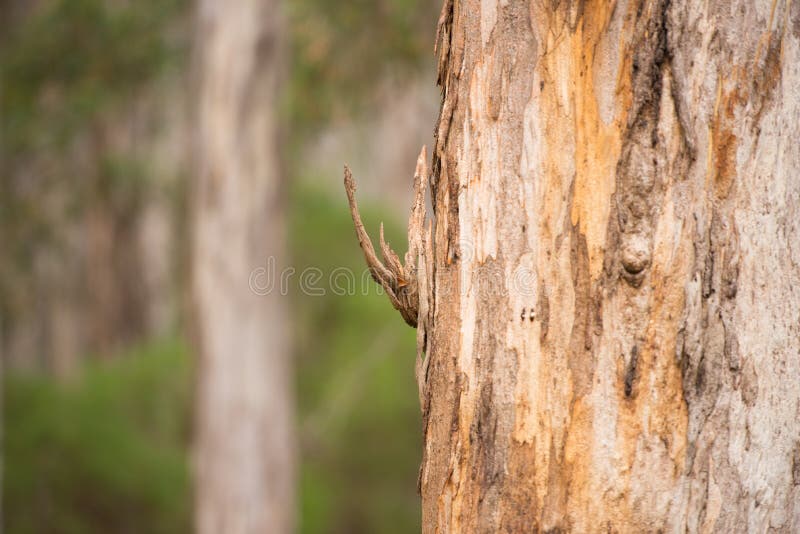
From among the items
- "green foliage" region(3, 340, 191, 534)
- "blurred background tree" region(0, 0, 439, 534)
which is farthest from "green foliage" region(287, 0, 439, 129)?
"green foliage" region(3, 340, 191, 534)

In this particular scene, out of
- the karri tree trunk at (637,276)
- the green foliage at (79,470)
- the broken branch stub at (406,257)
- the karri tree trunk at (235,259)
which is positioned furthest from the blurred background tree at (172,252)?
the karri tree trunk at (637,276)

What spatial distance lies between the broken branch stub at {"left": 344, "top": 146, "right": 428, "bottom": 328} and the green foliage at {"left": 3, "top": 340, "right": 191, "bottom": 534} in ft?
22.1

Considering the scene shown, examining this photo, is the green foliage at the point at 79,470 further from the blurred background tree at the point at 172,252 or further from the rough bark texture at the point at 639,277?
the rough bark texture at the point at 639,277

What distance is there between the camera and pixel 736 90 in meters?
1.28

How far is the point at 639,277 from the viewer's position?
50.3 inches

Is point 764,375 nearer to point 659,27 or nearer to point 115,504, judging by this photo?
point 659,27

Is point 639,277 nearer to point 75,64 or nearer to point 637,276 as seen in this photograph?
point 637,276

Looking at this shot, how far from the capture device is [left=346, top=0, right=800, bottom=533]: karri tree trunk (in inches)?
50.1

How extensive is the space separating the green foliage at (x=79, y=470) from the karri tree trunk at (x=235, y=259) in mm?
2030

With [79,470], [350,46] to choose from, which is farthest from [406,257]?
[79,470]

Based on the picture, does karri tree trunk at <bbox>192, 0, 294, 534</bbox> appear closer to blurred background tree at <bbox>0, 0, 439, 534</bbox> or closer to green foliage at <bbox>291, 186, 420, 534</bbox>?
blurred background tree at <bbox>0, 0, 439, 534</bbox>

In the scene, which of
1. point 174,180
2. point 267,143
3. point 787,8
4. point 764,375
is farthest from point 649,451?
point 174,180

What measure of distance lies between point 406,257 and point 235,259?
4440 mm

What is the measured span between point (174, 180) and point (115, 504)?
13.4 feet
